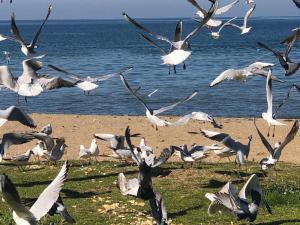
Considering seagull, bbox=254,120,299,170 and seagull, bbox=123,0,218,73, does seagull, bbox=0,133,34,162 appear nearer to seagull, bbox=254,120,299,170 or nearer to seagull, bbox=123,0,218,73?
seagull, bbox=254,120,299,170

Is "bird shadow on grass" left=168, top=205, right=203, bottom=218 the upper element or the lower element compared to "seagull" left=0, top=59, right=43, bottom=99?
lower

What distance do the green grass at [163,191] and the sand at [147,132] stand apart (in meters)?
2.90

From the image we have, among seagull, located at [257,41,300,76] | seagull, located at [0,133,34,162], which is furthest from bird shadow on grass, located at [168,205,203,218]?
seagull, located at [257,41,300,76]

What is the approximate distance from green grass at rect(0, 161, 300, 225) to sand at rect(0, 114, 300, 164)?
290 cm

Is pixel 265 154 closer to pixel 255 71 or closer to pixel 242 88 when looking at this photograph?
pixel 255 71

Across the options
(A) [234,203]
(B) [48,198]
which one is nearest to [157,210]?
(A) [234,203]

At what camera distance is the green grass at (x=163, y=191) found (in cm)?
973

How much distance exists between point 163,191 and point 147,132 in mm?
10191

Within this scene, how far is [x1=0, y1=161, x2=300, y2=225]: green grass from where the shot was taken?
31.9 feet

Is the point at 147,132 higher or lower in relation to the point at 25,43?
lower

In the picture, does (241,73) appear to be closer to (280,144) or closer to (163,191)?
(280,144)

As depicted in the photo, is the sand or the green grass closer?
the green grass

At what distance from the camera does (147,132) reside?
71.6ft

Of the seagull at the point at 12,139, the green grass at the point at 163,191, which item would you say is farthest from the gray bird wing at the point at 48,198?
the green grass at the point at 163,191
